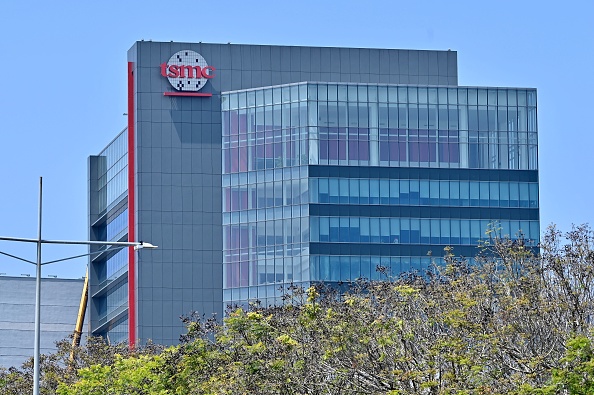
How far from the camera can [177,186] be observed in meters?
108

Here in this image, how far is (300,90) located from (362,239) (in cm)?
1117

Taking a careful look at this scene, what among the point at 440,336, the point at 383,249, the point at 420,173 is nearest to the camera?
the point at 440,336

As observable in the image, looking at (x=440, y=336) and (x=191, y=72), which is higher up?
(x=191, y=72)

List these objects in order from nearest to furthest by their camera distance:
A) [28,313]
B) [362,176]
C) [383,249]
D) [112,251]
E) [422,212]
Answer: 1. [383,249]
2. [362,176]
3. [422,212]
4. [112,251]
5. [28,313]

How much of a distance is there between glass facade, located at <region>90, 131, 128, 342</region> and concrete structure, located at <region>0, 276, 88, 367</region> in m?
11.3

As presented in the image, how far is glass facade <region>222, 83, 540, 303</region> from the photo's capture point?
103188 mm

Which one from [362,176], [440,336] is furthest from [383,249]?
[440,336]

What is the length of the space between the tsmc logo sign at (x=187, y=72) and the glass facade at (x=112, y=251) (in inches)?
282

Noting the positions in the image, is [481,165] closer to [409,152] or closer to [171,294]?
[409,152]

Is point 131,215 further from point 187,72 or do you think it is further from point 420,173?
point 420,173

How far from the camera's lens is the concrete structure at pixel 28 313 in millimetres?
138500

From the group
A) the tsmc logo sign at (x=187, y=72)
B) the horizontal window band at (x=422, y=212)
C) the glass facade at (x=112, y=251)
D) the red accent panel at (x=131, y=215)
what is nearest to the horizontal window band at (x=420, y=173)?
the horizontal window band at (x=422, y=212)

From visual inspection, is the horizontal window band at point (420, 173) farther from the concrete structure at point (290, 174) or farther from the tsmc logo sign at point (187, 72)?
the tsmc logo sign at point (187, 72)

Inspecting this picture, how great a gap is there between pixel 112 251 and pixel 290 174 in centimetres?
2238
